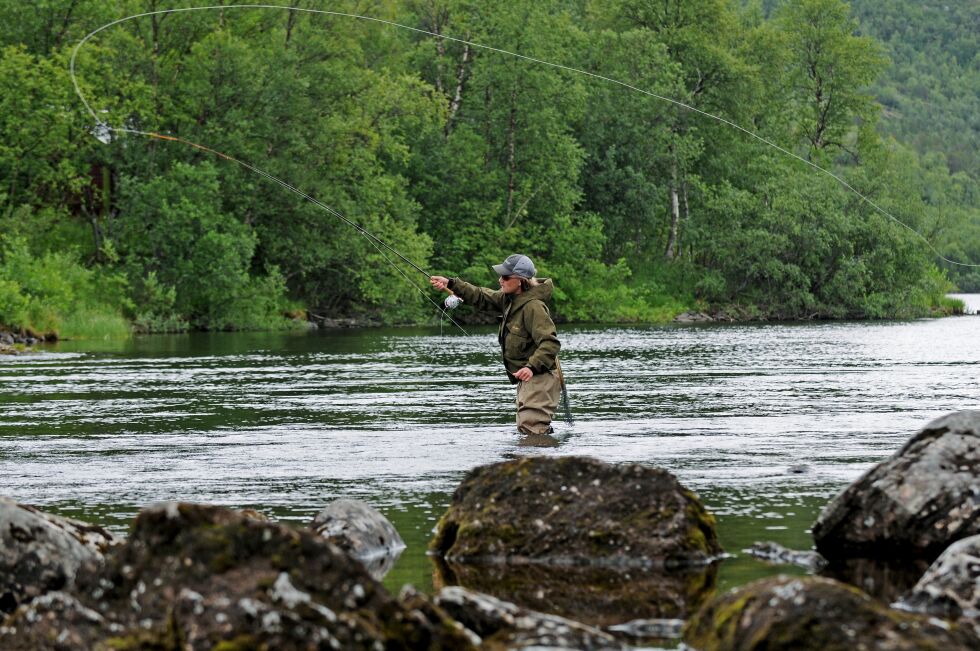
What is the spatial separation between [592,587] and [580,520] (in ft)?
2.76

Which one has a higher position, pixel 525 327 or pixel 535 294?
pixel 535 294

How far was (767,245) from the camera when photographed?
62062 millimetres

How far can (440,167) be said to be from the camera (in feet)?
197

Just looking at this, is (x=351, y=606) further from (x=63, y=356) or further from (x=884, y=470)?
(x=63, y=356)

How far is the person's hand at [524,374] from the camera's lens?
13.0 m

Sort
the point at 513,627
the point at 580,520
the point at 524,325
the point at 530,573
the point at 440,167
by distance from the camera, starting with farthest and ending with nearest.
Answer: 1. the point at 440,167
2. the point at 524,325
3. the point at 580,520
4. the point at 530,573
5. the point at 513,627

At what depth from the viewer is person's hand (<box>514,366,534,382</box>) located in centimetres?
1298

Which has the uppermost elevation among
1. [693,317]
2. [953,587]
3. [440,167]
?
[440,167]

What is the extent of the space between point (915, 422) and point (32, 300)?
27.5 m

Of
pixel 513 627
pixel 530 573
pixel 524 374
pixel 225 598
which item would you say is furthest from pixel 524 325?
pixel 225 598

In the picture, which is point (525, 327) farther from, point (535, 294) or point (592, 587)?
point (592, 587)

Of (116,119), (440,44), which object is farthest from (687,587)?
(440,44)

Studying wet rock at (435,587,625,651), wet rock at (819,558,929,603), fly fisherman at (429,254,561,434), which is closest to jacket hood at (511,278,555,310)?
fly fisherman at (429,254,561,434)

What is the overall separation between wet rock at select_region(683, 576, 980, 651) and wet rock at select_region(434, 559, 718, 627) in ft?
3.87
